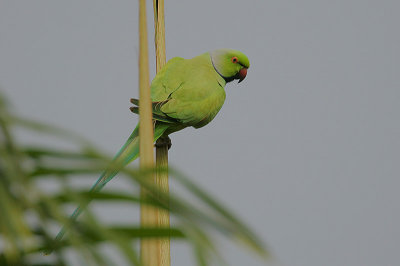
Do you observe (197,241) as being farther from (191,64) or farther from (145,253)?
(191,64)

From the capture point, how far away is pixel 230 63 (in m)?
2.00

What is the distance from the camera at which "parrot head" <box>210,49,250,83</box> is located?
189cm

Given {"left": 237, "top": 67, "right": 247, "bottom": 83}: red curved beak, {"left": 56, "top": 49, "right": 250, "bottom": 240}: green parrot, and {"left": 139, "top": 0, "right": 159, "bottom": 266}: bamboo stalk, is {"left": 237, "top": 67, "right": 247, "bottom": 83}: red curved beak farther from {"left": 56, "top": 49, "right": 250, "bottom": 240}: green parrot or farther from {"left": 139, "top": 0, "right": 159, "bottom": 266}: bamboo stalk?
{"left": 139, "top": 0, "right": 159, "bottom": 266}: bamboo stalk

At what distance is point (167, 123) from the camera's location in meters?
1.54

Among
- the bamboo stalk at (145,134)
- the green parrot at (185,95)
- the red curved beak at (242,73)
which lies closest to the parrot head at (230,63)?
the red curved beak at (242,73)

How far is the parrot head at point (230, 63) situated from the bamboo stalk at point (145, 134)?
4.20 feet

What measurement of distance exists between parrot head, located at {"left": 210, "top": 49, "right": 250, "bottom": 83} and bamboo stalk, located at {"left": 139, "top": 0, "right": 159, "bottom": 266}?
4.20 ft

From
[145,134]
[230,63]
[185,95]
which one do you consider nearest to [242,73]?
[230,63]

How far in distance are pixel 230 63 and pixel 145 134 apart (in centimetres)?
154

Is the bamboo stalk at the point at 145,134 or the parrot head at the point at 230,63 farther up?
the parrot head at the point at 230,63

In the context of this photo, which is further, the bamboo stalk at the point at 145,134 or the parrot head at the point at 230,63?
the parrot head at the point at 230,63

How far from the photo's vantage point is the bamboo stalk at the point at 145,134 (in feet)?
1.52

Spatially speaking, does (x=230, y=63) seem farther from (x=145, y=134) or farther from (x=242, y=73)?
(x=145, y=134)

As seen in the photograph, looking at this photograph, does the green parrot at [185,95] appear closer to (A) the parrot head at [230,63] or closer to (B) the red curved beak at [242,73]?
(A) the parrot head at [230,63]
